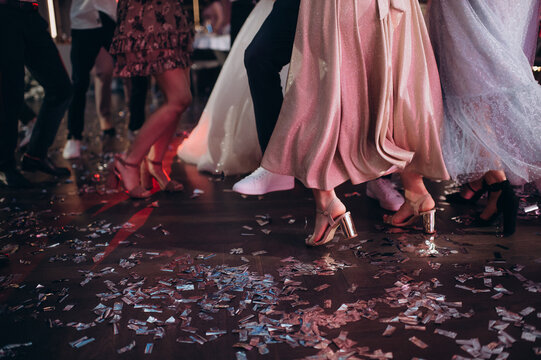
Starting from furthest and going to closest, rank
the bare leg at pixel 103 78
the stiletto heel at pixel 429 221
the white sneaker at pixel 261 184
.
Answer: the bare leg at pixel 103 78
the white sneaker at pixel 261 184
the stiletto heel at pixel 429 221

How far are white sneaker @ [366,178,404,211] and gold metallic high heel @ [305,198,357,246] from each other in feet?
1.57

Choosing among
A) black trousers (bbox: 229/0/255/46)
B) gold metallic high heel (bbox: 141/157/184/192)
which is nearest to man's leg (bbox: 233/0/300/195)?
gold metallic high heel (bbox: 141/157/184/192)

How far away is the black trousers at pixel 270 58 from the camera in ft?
6.03

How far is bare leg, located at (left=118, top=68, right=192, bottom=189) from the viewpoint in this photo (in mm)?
2396

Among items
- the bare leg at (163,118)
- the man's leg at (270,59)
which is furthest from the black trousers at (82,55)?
the man's leg at (270,59)

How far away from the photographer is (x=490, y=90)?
1822 mm

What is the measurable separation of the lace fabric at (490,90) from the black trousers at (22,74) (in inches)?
80.4

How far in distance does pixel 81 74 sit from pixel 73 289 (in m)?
2.36

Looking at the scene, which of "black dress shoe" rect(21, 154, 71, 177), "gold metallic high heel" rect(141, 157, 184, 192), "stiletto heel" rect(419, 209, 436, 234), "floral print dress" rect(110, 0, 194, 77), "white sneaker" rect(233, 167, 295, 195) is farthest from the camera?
"black dress shoe" rect(21, 154, 71, 177)

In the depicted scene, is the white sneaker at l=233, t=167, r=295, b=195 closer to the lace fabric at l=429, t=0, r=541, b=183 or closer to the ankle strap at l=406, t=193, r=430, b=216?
the ankle strap at l=406, t=193, r=430, b=216

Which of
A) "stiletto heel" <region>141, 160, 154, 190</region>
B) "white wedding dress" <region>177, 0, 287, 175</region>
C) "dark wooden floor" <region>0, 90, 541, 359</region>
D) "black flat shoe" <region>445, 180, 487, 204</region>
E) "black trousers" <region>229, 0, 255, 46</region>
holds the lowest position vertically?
"dark wooden floor" <region>0, 90, 541, 359</region>

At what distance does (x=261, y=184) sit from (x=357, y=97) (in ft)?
2.93

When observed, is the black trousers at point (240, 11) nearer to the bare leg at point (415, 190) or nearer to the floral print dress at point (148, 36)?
the floral print dress at point (148, 36)

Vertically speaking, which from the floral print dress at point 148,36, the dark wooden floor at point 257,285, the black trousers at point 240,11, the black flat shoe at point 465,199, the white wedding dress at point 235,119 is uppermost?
the black trousers at point 240,11
